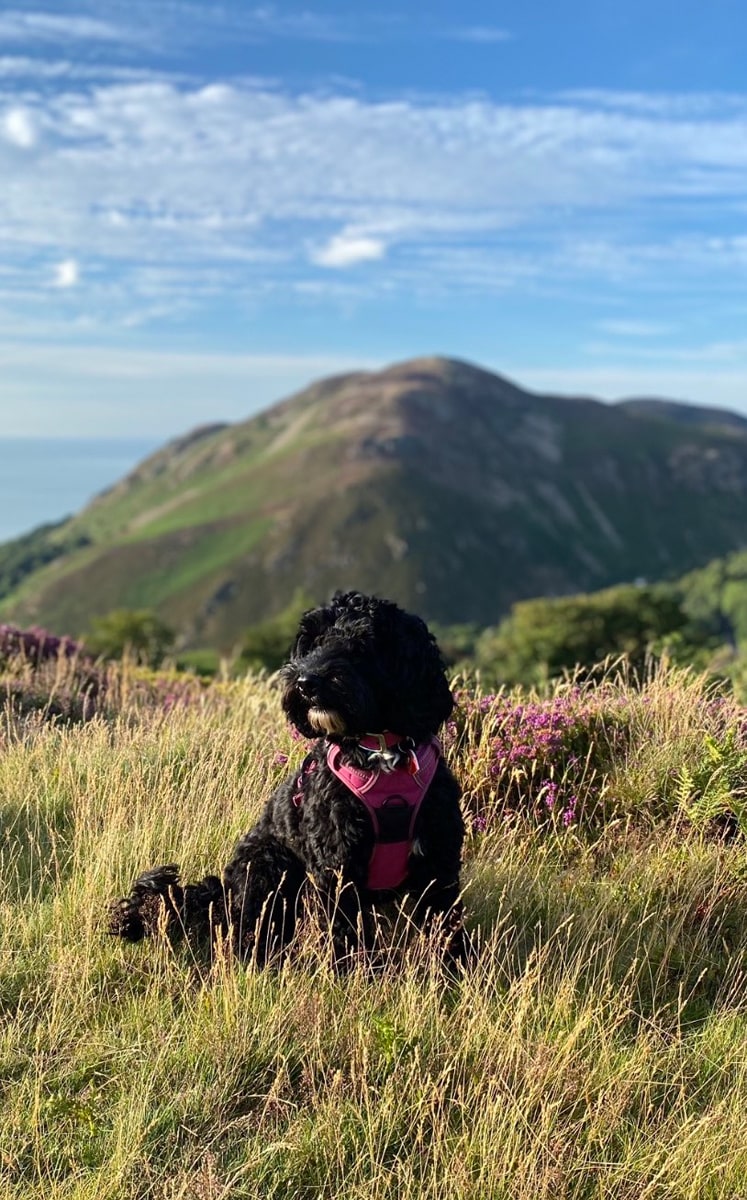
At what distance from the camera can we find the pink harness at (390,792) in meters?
3.93

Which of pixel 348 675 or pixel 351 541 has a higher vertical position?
pixel 351 541

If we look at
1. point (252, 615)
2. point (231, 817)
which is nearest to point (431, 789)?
point (231, 817)

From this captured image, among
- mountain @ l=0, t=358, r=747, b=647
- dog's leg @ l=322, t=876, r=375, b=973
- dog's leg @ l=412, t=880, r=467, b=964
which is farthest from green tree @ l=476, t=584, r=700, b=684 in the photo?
mountain @ l=0, t=358, r=747, b=647

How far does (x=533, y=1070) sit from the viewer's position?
3250mm

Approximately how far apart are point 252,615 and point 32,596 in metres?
38.3

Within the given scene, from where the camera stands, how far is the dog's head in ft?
12.1

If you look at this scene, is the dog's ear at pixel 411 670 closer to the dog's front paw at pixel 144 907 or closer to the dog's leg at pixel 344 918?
the dog's leg at pixel 344 918

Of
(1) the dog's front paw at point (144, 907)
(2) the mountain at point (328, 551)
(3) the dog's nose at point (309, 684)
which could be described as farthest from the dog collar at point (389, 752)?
(2) the mountain at point (328, 551)

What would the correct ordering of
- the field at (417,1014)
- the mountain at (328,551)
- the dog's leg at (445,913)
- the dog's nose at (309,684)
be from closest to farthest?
the field at (417,1014) < the dog's nose at (309,684) < the dog's leg at (445,913) < the mountain at (328,551)

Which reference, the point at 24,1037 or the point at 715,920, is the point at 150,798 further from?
the point at 715,920

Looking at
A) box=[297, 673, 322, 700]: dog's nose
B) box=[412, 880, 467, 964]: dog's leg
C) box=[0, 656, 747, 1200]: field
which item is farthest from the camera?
box=[412, 880, 467, 964]: dog's leg

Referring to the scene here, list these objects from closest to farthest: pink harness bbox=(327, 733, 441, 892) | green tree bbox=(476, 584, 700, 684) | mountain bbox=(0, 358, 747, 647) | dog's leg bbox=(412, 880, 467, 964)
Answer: pink harness bbox=(327, 733, 441, 892) < dog's leg bbox=(412, 880, 467, 964) < green tree bbox=(476, 584, 700, 684) < mountain bbox=(0, 358, 747, 647)

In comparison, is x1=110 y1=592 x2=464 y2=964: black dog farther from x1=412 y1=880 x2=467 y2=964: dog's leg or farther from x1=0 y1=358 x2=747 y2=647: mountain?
x1=0 y1=358 x2=747 y2=647: mountain

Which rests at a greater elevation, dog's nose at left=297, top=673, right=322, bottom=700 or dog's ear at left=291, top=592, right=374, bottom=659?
dog's ear at left=291, top=592, right=374, bottom=659
